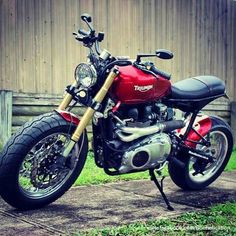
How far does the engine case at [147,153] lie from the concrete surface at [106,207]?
347mm

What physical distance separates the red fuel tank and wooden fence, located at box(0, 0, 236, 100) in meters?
3.75

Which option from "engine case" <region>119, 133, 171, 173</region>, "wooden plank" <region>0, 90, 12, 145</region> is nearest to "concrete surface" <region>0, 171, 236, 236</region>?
"engine case" <region>119, 133, 171, 173</region>

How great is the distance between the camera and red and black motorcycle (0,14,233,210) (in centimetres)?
402

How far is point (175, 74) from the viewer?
31.6 feet

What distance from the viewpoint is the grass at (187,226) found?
3504mm

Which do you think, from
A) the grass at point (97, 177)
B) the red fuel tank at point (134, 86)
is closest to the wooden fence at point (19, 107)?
the grass at point (97, 177)

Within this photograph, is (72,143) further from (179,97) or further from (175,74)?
(175,74)

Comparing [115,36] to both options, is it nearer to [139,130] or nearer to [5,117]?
[5,117]

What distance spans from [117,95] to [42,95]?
397cm

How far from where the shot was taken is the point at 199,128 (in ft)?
16.6

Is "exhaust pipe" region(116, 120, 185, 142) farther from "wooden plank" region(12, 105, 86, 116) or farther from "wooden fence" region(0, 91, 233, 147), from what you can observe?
"wooden plank" region(12, 105, 86, 116)

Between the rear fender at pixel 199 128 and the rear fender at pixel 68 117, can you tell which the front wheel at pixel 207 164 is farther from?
the rear fender at pixel 68 117

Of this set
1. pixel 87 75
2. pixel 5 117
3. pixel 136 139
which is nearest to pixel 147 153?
pixel 136 139

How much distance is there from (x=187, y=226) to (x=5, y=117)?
460cm
